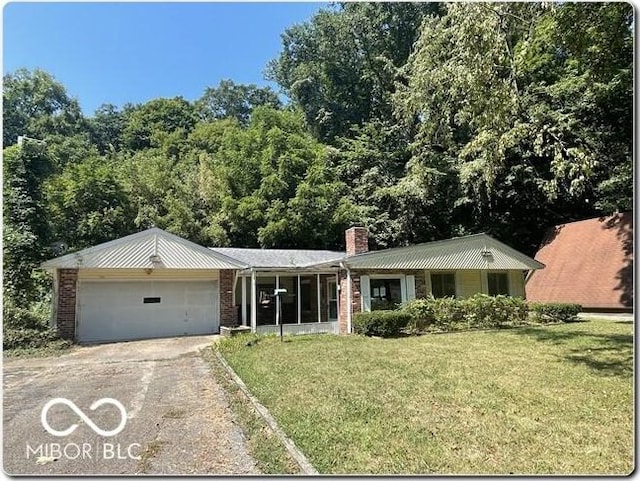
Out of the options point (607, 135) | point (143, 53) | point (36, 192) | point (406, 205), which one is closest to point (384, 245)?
point (406, 205)

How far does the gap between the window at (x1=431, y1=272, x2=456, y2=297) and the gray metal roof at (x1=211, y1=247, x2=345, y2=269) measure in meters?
3.20

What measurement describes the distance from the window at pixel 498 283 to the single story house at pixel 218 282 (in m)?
0.24

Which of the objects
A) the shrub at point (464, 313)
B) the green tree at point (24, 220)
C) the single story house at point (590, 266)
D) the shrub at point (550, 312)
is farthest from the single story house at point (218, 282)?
the single story house at point (590, 266)

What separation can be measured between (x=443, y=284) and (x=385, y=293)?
271 centimetres

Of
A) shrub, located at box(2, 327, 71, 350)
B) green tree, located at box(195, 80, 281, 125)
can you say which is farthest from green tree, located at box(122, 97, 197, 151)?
shrub, located at box(2, 327, 71, 350)

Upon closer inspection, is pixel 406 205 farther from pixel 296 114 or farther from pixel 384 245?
pixel 296 114

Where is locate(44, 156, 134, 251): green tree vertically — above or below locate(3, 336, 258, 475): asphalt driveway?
above

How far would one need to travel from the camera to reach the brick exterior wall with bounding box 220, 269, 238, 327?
14.2 m

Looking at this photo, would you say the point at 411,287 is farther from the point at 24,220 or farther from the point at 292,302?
the point at 24,220

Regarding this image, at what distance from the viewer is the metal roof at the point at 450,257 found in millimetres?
13559

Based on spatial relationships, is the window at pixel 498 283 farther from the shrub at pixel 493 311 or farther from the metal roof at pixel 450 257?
the shrub at pixel 493 311

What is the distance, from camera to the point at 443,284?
15.6m

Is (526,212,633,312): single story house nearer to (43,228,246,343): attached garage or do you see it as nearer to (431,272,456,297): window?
(431,272,456,297): window

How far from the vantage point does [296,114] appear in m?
28.0
